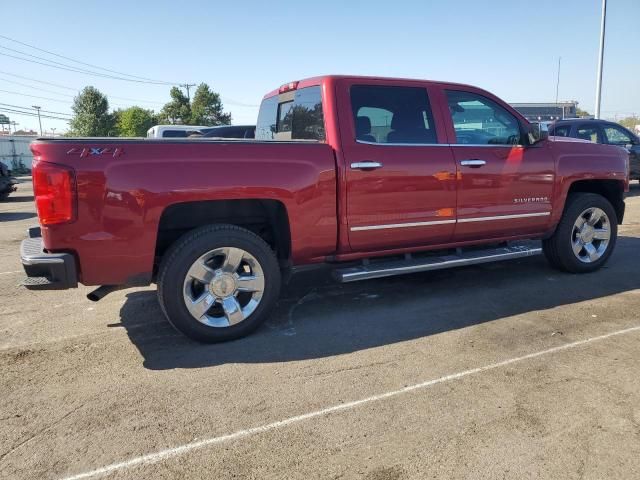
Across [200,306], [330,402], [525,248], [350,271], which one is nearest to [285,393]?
[330,402]

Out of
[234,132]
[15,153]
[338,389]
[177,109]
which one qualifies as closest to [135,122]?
[177,109]

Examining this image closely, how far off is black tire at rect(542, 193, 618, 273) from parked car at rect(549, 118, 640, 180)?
6791 mm

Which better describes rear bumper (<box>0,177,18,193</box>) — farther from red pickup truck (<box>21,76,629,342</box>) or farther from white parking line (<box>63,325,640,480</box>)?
white parking line (<box>63,325,640,480</box>)

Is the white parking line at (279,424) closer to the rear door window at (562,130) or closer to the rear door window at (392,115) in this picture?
the rear door window at (392,115)

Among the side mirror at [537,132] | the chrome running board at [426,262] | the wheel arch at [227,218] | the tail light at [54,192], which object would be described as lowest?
the chrome running board at [426,262]

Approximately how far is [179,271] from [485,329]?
8.21ft

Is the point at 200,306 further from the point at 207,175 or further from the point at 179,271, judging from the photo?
the point at 207,175

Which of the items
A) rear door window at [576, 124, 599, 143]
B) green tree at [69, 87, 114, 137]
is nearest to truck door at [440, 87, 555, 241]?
rear door window at [576, 124, 599, 143]

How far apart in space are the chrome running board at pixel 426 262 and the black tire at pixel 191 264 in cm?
68

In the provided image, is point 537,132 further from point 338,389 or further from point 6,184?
point 6,184

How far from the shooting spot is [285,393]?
320 cm

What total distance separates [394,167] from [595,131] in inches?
404

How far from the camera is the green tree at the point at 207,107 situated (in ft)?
229

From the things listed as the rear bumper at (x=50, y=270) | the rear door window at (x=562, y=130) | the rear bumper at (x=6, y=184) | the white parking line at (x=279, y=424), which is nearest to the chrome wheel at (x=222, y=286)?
→ the rear bumper at (x=50, y=270)
